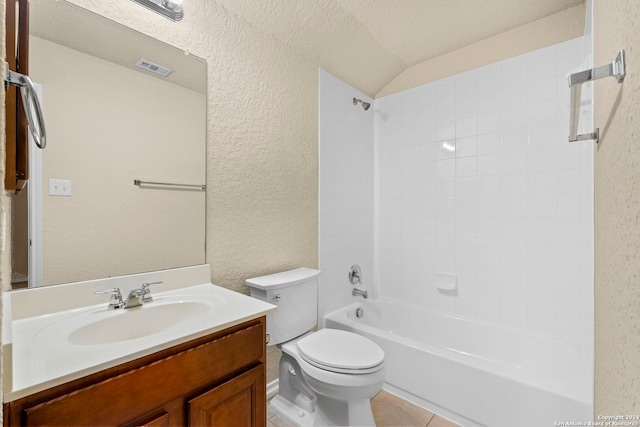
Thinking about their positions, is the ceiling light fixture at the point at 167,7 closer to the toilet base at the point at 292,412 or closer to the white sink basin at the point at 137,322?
the white sink basin at the point at 137,322

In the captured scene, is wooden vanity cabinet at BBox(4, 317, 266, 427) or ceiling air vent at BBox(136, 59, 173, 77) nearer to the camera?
wooden vanity cabinet at BBox(4, 317, 266, 427)

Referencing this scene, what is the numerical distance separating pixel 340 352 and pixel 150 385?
940 mm

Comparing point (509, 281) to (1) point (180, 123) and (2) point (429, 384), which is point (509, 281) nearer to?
(2) point (429, 384)

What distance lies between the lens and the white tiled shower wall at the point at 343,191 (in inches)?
89.2

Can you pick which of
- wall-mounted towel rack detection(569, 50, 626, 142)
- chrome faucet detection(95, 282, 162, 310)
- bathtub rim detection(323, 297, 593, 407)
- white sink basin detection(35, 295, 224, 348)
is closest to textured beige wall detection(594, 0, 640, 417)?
wall-mounted towel rack detection(569, 50, 626, 142)

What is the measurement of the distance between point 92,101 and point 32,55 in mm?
214

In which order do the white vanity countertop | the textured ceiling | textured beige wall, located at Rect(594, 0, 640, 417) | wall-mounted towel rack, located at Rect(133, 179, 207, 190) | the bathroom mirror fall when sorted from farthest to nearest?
the textured ceiling, wall-mounted towel rack, located at Rect(133, 179, 207, 190), the bathroom mirror, the white vanity countertop, textured beige wall, located at Rect(594, 0, 640, 417)

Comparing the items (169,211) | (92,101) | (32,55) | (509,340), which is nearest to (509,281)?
(509,340)

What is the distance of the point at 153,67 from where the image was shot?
1.41m

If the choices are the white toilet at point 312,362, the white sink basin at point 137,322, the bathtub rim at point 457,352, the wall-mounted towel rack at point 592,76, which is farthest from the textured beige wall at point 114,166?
the wall-mounted towel rack at point 592,76

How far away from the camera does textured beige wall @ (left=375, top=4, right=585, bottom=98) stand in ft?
6.12

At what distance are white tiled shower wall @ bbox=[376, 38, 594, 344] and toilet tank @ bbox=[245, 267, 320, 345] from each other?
1085 mm

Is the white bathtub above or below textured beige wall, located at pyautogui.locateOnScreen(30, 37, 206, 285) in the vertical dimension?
below

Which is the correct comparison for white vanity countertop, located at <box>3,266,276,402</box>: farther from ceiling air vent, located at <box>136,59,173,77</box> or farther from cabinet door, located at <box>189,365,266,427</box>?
ceiling air vent, located at <box>136,59,173,77</box>
